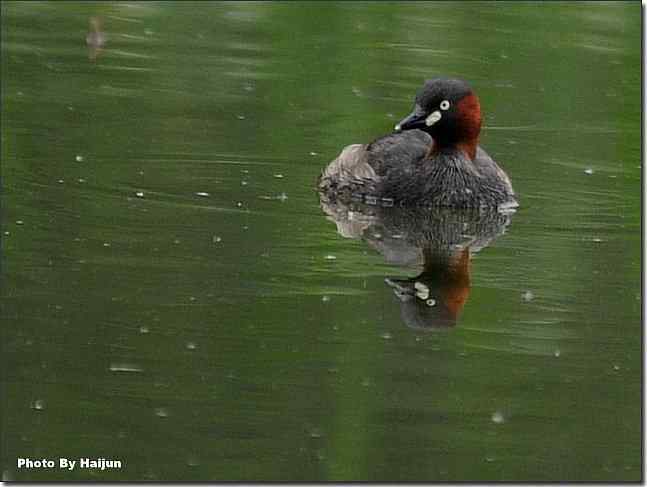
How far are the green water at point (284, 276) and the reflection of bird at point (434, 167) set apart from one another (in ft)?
0.92

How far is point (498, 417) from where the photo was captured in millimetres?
9258

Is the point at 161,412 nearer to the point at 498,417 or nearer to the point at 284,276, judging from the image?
the point at 498,417

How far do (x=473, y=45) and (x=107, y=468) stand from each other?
38.0 feet

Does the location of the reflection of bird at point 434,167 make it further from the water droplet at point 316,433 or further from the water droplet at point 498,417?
the water droplet at point 316,433

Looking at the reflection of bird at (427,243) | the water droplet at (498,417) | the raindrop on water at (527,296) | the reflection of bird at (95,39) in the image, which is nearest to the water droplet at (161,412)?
the water droplet at (498,417)

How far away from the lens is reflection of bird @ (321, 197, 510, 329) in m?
10.9

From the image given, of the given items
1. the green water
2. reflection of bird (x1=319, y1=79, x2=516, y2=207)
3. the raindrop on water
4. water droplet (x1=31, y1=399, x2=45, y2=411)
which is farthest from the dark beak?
water droplet (x1=31, y1=399, x2=45, y2=411)

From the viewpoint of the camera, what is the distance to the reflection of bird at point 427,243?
10.9 m

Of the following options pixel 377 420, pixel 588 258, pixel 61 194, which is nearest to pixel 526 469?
pixel 377 420

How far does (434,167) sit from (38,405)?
5.27 metres

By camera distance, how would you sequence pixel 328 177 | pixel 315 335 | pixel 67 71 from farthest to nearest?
pixel 67 71
pixel 328 177
pixel 315 335

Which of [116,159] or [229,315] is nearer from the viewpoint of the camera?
[229,315]

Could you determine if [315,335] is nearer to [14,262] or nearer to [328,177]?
[14,262]

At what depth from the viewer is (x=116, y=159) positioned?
14.1 m
